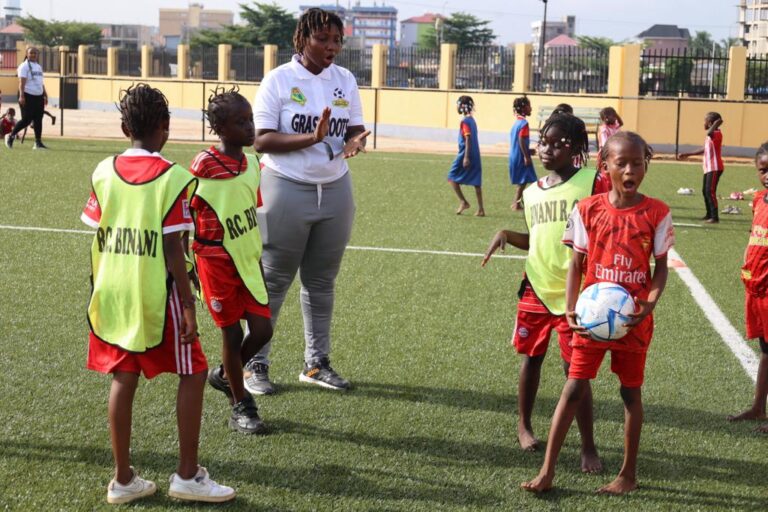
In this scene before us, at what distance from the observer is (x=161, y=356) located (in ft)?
14.1

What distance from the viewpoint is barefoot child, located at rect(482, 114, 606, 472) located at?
4.90 metres

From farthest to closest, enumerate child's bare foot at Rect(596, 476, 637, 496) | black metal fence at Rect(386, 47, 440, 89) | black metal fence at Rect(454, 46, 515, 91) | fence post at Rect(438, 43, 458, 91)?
black metal fence at Rect(386, 47, 440, 89) → fence post at Rect(438, 43, 458, 91) → black metal fence at Rect(454, 46, 515, 91) → child's bare foot at Rect(596, 476, 637, 496)

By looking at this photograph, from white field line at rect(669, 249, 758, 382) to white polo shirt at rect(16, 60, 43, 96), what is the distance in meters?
14.5

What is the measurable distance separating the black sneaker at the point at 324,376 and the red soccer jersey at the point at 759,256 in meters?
2.28

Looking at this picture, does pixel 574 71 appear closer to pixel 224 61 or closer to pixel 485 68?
pixel 485 68

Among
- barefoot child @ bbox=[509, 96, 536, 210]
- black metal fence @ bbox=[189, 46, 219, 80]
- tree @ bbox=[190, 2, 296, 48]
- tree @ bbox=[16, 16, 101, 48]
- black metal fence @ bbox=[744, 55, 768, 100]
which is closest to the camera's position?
barefoot child @ bbox=[509, 96, 536, 210]

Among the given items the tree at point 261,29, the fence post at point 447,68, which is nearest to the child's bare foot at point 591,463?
the fence post at point 447,68

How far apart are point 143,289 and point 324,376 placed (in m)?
2.09

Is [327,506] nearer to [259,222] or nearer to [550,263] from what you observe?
[550,263]

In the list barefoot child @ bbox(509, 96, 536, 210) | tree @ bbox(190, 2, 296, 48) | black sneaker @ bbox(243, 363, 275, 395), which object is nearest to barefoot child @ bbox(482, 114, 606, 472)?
black sneaker @ bbox(243, 363, 275, 395)

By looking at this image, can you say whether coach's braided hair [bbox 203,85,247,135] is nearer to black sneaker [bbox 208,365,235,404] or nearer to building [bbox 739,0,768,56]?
black sneaker [bbox 208,365,235,404]

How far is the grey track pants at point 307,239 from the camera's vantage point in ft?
19.1

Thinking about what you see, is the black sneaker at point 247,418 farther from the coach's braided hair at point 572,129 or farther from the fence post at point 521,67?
the fence post at point 521,67

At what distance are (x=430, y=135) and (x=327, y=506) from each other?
102 feet
